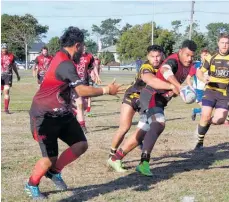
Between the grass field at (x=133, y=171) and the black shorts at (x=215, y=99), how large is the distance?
2.87 feet

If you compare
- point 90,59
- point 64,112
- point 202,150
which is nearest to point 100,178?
point 64,112

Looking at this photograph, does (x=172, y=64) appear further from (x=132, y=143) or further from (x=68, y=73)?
(x=68, y=73)

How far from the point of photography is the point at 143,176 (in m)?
7.48

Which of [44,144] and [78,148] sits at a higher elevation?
[44,144]

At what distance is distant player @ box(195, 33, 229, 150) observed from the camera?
9406 mm

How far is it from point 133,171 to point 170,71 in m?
1.71

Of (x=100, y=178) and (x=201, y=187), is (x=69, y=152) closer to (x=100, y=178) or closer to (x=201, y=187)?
(x=100, y=178)

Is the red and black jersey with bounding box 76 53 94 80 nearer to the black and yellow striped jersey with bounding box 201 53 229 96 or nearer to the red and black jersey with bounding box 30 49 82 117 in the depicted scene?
the black and yellow striped jersey with bounding box 201 53 229 96

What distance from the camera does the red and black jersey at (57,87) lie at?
18.6 ft

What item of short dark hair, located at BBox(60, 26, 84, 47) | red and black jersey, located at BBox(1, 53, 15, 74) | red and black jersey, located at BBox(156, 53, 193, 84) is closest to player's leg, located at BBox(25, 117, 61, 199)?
short dark hair, located at BBox(60, 26, 84, 47)

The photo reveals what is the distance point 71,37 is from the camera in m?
5.97

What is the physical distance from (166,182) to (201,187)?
1.66 feet

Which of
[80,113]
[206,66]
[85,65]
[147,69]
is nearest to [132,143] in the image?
[147,69]

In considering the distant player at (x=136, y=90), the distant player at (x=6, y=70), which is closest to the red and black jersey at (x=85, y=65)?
the distant player at (x=6, y=70)
